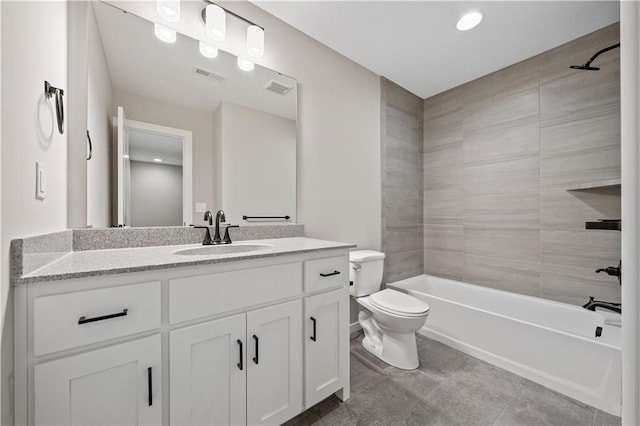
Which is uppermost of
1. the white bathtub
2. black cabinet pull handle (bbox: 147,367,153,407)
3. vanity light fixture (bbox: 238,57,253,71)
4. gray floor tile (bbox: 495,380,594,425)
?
vanity light fixture (bbox: 238,57,253,71)

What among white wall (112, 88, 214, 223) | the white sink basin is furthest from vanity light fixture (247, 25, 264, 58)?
the white sink basin

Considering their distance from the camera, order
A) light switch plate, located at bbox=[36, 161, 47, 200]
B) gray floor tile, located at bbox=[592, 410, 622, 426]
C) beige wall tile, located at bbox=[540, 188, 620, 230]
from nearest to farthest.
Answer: light switch plate, located at bbox=[36, 161, 47, 200]
gray floor tile, located at bbox=[592, 410, 622, 426]
beige wall tile, located at bbox=[540, 188, 620, 230]

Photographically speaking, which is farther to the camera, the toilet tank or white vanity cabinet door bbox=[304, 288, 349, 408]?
the toilet tank

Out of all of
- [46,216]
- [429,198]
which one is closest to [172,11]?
[46,216]

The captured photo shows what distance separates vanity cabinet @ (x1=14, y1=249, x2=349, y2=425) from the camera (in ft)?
2.38

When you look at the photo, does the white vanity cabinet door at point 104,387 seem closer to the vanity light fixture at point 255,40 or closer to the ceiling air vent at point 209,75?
the ceiling air vent at point 209,75

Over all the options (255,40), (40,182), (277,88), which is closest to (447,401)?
(40,182)

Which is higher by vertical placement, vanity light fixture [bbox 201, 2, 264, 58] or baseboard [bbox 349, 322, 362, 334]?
vanity light fixture [bbox 201, 2, 264, 58]

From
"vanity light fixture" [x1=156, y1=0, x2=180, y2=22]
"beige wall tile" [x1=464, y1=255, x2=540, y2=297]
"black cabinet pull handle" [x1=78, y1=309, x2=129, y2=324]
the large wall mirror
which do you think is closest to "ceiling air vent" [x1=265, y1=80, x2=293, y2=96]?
the large wall mirror

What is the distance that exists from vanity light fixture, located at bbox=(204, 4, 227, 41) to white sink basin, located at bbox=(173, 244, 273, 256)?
1238 mm

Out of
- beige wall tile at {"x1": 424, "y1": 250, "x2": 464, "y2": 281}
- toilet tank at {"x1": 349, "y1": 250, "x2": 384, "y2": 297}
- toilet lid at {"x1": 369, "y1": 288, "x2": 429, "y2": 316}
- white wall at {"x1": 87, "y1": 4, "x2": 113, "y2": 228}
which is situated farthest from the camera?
beige wall tile at {"x1": 424, "y1": 250, "x2": 464, "y2": 281}

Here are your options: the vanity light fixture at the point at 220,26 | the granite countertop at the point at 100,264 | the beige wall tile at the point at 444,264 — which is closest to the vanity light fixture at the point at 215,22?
the vanity light fixture at the point at 220,26

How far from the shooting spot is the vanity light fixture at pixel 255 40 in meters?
1.62

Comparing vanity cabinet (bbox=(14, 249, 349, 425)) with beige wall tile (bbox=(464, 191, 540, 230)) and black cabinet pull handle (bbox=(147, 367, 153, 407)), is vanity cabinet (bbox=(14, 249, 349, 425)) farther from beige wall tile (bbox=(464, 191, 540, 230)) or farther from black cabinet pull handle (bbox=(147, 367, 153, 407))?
beige wall tile (bbox=(464, 191, 540, 230))
